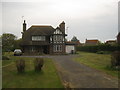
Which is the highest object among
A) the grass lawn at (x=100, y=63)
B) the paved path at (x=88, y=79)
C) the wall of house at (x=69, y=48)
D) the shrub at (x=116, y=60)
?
the wall of house at (x=69, y=48)

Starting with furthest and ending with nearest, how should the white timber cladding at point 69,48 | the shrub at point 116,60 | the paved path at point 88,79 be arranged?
the white timber cladding at point 69,48 < the shrub at point 116,60 < the paved path at point 88,79

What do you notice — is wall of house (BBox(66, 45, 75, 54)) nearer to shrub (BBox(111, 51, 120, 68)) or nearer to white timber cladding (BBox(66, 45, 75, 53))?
white timber cladding (BBox(66, 45, 75, 53))

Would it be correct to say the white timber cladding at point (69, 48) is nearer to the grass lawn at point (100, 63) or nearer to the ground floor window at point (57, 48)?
the ground floor window at point (57, 48)

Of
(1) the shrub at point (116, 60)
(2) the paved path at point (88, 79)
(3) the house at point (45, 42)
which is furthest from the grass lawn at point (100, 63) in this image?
(3) the house at point (45, 42)

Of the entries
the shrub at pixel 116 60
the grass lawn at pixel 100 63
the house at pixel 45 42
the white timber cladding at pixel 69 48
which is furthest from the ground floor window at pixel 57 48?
the shrub at pixel 116 60

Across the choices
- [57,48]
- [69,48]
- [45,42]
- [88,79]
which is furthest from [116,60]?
[69,48]

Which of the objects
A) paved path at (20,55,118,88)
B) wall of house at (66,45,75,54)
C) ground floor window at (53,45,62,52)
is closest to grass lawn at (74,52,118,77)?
paved path at (20,55,118,88)

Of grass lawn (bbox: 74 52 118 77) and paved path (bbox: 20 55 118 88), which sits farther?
grass lawn (bbox: 74 52 118 77)

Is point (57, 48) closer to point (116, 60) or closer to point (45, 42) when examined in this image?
point (45, 42)

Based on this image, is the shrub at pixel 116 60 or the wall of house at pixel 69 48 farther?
the wall of house at pixel 69 48

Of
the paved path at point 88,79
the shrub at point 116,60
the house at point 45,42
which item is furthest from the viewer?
the house at point 45,42

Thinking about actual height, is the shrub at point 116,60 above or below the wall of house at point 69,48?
below

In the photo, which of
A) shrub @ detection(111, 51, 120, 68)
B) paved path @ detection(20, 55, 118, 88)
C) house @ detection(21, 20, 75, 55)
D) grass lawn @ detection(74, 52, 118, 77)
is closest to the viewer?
paved path @ detection(20, 55, 118, 88)

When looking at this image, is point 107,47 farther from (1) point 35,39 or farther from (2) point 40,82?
(2) point 40,82
